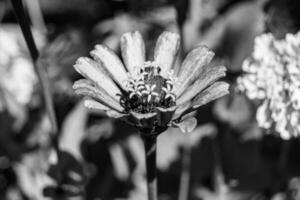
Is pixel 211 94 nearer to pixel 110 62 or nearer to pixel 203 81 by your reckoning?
pixel 203 81

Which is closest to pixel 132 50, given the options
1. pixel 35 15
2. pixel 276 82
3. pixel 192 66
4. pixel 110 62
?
pixel 110 62

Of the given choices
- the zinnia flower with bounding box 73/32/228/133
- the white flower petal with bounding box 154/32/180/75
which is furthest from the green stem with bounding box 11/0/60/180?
the white flower petal with bounding box 154/32/180/75

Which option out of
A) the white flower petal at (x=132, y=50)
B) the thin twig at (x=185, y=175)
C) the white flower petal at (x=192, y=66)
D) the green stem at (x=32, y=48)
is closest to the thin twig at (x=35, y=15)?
the thin twig at (x=185, y=175)

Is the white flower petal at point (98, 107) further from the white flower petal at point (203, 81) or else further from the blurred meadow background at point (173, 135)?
the blurred meadow background at point (173, 135)

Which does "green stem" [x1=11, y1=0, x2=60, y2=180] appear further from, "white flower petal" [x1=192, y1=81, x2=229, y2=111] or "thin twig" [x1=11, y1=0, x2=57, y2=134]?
"white flower petal" [x1=192, y1=81, x2=229, y2=111]

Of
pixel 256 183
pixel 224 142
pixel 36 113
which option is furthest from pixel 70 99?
pixel 256 183
